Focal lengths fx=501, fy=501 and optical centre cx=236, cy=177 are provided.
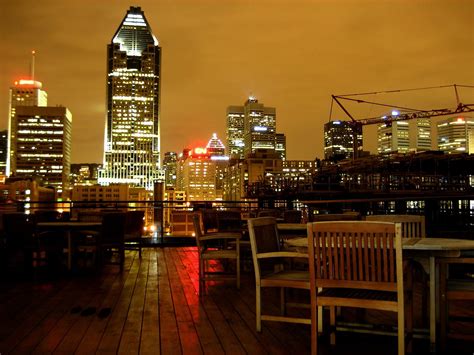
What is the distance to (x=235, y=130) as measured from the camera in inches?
7224

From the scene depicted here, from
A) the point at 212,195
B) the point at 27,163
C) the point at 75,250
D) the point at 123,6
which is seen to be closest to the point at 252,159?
the point at 212,195

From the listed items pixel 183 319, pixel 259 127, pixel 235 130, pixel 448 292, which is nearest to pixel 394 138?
pixel 259 127

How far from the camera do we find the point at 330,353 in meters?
3.35

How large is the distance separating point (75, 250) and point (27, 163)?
137511 millimetres

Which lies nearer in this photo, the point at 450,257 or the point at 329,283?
→ the point at 329,283

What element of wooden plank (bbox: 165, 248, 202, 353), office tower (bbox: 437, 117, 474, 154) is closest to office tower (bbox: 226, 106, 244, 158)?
office tower (bbox: 437, 117, 474, 154)

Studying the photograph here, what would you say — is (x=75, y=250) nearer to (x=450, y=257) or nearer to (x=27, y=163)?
(x=450, y=257)

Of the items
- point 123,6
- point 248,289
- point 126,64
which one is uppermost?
point 123,6

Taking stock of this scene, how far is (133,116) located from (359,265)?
15276cm

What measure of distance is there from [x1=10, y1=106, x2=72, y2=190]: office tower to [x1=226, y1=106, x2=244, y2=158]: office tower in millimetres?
60929

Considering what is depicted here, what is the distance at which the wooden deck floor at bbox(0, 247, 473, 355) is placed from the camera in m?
3.49

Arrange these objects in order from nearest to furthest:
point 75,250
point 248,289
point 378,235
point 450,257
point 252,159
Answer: point 378,235, point 450,257, point 248,289, point 75,250, point 252,159

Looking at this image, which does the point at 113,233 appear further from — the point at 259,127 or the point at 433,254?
the point at 259,127

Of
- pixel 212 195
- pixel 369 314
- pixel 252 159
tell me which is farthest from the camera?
pixel 212 195
